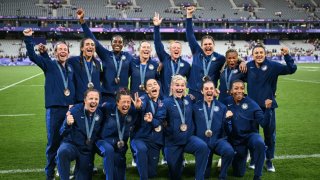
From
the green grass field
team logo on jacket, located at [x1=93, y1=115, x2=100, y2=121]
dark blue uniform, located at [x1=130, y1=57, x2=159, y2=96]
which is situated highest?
dark blue uniform, located at [x1=130, y1=57, x2=159, y2=96]

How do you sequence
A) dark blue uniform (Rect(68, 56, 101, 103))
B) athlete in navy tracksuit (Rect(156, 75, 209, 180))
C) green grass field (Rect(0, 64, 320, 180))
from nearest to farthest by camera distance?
athlete in navy tracksuit (Rect(156, 75, 209, 180))
dark blue uniform (Rect(68, 56, 101, 103))
green grass field (Rect(0, 64, 320, 180))

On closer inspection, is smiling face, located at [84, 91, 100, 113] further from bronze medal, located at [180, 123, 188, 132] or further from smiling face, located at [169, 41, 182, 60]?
smiling face, located at [169, 41, 182, 60]

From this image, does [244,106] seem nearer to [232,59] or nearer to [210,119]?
[210,119]

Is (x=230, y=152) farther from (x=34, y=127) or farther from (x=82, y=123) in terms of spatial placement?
(x=34, y=127)

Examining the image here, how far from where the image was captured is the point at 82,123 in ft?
14.6

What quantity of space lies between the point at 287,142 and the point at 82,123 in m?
4.22

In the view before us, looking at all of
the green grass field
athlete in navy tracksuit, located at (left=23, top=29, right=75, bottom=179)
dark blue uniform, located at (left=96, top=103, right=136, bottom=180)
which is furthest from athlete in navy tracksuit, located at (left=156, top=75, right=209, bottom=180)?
athlete in navy tracksuit, located at (left=23, top=29, right=75, bottom=179)

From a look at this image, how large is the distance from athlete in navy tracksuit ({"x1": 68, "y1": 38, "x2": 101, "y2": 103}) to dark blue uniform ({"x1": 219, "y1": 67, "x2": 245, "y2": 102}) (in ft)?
6.36

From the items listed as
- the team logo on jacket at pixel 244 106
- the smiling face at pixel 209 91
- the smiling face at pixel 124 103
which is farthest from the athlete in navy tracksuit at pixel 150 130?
the team logo on jacket at pixel 244 106

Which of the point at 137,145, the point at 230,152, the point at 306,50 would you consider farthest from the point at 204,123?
the point at 306,50

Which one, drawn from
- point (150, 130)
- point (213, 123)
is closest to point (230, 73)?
point (213, 123)

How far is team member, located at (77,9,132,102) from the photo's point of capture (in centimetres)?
550

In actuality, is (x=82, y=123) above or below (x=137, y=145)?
above

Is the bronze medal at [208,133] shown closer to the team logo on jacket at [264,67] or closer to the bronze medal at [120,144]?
the bronze medal at [120,144]
